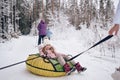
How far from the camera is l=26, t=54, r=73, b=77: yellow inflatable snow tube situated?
485 cm

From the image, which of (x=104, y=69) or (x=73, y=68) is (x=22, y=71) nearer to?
(x=73, y=68)

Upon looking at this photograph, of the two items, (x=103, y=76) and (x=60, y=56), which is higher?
(x=60, y=56)

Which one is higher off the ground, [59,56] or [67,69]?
[59,56]

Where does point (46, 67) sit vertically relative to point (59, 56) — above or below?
below

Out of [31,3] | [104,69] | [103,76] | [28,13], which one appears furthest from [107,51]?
[31,3]

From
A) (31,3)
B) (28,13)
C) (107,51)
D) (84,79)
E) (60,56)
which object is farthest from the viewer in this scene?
(31,3)

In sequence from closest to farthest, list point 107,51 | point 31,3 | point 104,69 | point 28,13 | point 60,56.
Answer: point 60,56, point 104,69, point 107,51, point 28,13, point 31,3

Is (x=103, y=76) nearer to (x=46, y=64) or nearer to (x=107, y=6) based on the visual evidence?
(x=46, y=64)

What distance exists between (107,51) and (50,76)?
166 inches

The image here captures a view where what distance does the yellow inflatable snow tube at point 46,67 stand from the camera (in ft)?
15.9

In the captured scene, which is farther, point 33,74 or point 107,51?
point 107,51

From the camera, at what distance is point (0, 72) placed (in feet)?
17.1

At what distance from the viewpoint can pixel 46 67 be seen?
192 inches

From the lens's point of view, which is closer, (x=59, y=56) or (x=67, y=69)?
(x=67, y=69)
